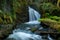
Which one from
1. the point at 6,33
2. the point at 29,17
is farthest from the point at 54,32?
the point at 29,17

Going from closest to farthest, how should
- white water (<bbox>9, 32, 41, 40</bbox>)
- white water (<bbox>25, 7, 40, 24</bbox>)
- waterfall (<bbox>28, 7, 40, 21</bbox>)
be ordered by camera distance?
white water (<bbox>9, 32, 41, 40</bbox>) → white water (<bbox>25, 7, 40, 24</bbox>) → waterfall (<bbox>28, 7, 40, 21</bbox>)

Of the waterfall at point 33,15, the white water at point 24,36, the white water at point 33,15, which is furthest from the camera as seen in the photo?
the waterfall at point 33,15

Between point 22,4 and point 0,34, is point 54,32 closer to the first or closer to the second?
point 0,34

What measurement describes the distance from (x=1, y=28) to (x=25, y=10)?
6501mm

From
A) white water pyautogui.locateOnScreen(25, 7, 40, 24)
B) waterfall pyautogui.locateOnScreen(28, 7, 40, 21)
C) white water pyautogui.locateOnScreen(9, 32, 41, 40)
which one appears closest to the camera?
white water pyautogui.locateOnScreen(9, 32, 41, 40)

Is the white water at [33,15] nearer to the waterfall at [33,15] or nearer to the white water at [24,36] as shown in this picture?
the waterfall at [33,15]

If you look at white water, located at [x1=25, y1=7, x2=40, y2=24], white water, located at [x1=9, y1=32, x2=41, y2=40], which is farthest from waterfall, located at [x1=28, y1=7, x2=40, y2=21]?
white water, located at [x1=9, y1=32, x2=41, y2=40]

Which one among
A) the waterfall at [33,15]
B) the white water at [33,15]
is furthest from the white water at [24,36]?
the waterfall at [33,15]

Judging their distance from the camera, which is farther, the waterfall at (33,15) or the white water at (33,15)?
the waterfall at (33,15)

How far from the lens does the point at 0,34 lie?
1072 centimetres

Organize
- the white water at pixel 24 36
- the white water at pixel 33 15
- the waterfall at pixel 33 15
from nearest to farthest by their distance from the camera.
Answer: the white water at pixel 24 36 < the white water at pixel 33 15 < the waterfall at pixel 33 15

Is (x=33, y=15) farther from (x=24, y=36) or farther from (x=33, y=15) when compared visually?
(x=24, y=36)

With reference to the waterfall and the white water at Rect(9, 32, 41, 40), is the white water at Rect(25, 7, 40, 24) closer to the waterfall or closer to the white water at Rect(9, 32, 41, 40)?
the waterfall

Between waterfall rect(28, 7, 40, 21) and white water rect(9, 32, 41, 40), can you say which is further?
waterfall rect(28, 7, 40, 21)
